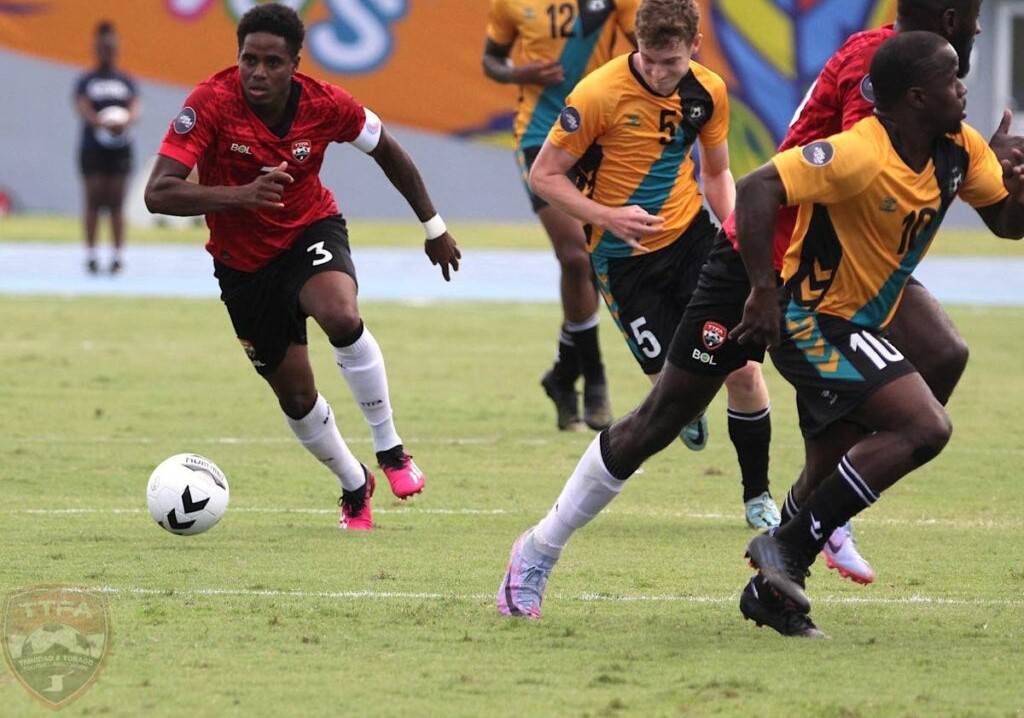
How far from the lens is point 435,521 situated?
26.0 ft

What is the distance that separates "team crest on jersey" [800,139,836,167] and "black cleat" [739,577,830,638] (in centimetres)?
129

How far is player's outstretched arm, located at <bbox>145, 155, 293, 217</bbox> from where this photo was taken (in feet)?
23.2

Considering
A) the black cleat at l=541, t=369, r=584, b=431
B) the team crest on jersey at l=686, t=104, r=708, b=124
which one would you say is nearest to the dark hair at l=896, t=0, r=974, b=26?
the team crest on jersey at l=686, t=104, r=708, b=124

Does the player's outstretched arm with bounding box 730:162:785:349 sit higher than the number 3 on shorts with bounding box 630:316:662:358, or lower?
higher

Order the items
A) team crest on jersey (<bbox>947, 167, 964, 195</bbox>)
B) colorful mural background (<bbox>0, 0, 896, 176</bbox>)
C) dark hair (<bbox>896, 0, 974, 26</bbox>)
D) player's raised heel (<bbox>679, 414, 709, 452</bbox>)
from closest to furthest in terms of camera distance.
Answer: team crest on jersey (<bbox>947, 167, 964, 195</bbox>) < dark hair (<bbox>896, 0, 974, 26</bbox>) < player's raised heel (<bbox>679, 414, 709, 452</bbox>) < colorful mural background (<bbox>0, 0, 896, 176</bbox>)

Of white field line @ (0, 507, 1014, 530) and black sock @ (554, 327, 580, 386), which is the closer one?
white field line @ (0, 507, 1014, 530)

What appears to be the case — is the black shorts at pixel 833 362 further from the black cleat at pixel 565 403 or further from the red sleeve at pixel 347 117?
the black cleat at pixel 565 403

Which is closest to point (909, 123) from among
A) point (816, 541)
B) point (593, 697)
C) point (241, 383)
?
point (816, 541)

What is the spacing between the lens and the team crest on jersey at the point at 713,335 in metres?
5.83

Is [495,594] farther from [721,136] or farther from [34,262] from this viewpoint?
[34,262]

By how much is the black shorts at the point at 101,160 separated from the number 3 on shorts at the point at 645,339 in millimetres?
14341

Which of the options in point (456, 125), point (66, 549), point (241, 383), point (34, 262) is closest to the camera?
point (66, 549)

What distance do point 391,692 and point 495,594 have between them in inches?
59.6

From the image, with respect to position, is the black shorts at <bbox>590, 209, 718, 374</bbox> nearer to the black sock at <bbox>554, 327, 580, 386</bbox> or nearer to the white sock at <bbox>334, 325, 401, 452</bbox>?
the white sock at <bbox>334, 325, 401, 452</bbox>
